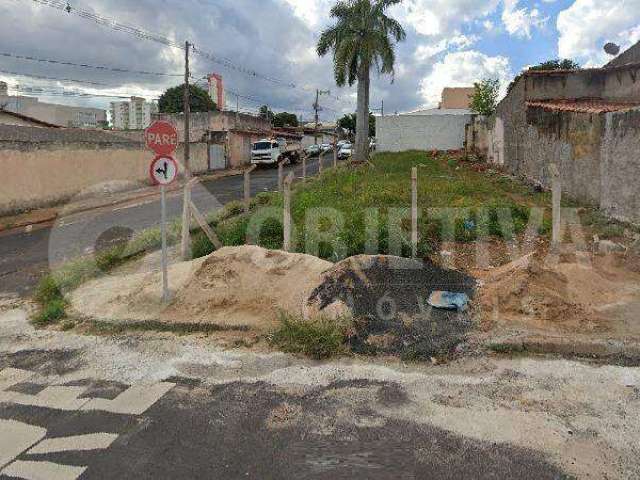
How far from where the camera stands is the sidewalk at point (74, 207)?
15.7 meters

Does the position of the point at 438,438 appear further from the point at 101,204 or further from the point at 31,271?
the point at 101,204

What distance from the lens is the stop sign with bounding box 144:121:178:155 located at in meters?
6.39

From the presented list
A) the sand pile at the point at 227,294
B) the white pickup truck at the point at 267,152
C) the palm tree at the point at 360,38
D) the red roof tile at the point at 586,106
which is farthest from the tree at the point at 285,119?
the sand pile at the point at 227,294

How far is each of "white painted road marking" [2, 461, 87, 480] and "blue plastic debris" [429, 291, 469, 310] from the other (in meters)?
4.07

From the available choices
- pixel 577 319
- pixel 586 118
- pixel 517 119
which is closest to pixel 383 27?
pixel 517 119

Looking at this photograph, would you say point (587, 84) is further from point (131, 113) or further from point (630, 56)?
point (131, 113)

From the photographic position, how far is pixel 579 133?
1202 cm

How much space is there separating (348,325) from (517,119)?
16.1m

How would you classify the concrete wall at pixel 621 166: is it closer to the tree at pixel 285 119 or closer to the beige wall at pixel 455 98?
the beige wall at pixel 455 98

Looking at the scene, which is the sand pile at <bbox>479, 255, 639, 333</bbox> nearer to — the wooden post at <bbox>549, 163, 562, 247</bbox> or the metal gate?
the wooden post at <bbox>549, 163, 562, 247</bbox>

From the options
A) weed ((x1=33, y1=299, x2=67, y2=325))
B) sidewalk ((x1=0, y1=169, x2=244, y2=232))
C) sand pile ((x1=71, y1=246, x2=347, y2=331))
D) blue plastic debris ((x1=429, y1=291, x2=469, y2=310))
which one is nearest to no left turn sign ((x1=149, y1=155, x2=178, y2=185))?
sand pile ((x1=71, y1=246, x2=347, y2=331))

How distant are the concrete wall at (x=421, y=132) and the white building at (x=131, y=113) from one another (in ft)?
103

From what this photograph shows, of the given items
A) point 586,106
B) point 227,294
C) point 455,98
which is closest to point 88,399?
point 227,294

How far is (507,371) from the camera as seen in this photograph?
470 cm
